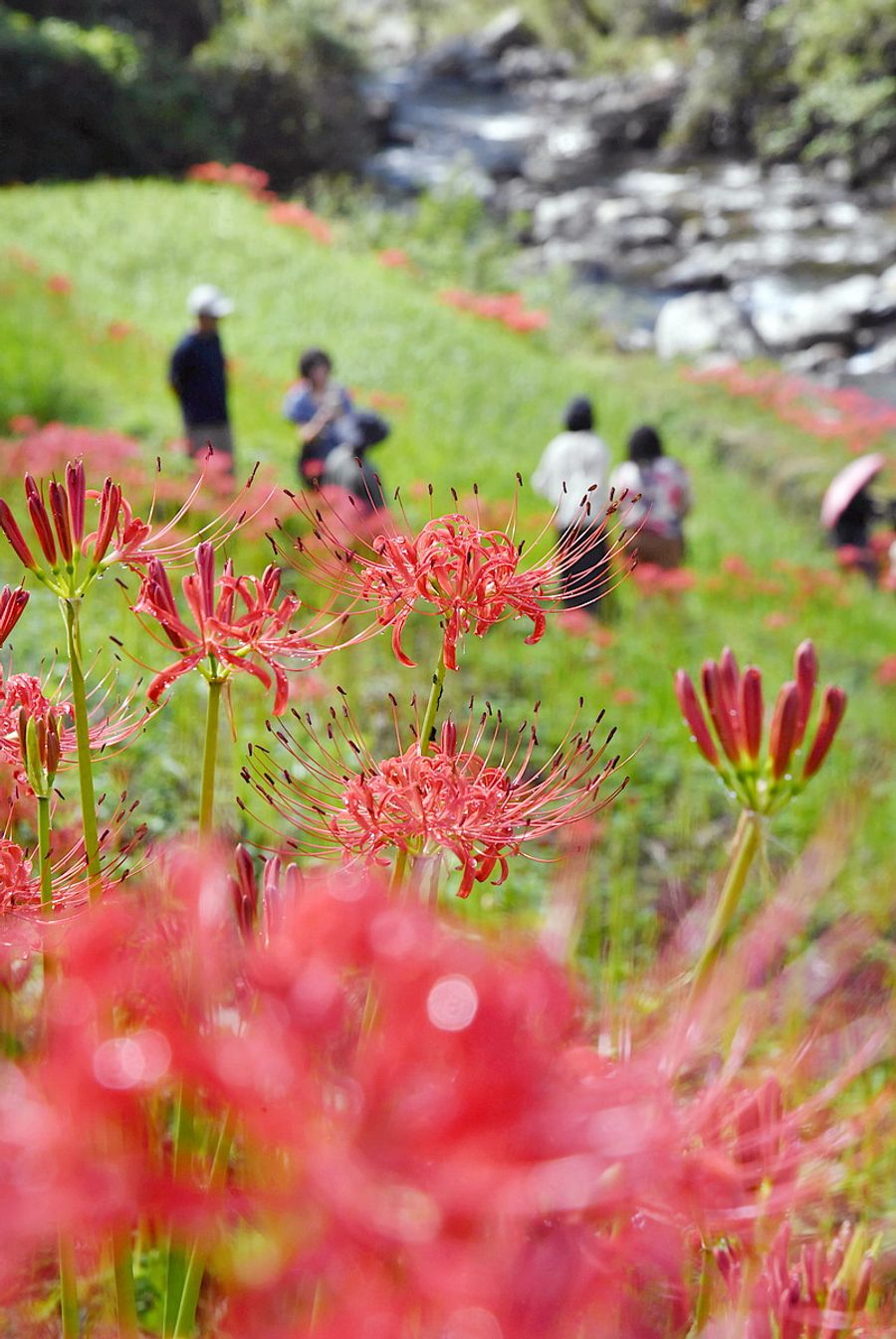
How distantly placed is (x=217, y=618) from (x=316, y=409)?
5945mm

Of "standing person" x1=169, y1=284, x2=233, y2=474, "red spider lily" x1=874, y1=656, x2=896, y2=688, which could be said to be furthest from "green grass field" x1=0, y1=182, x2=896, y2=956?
"standing person" x1=169, y1=284, x2=233, y2=474

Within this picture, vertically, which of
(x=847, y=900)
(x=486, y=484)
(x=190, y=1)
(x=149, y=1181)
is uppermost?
(x=190, y=1)

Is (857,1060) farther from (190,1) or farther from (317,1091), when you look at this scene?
(190,1)

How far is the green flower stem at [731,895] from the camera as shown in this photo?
2.67 ft

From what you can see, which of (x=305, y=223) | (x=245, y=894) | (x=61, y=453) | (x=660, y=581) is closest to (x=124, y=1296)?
(x=245, y=894)

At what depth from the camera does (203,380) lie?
256 inches

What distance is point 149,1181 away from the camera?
17.3 inches

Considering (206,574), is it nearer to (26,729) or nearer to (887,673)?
(26,729)

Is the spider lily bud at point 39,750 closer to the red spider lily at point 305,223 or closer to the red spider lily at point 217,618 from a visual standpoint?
the red spider lily at point 217,618

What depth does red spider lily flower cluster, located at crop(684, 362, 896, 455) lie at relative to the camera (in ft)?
34.6

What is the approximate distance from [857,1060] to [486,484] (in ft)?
22.2

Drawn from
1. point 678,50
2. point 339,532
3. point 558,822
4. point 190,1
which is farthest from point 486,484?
point 678,50

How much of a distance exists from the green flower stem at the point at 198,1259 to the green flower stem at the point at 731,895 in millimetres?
278

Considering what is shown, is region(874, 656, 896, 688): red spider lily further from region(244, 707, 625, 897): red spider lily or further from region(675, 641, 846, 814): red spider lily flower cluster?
region(244, 707, 625, 897): red spider lily
